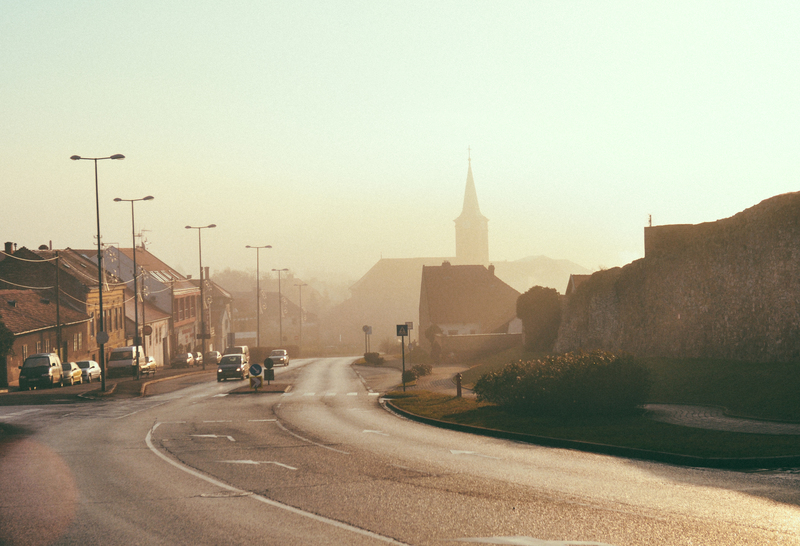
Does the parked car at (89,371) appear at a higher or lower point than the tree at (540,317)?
lower

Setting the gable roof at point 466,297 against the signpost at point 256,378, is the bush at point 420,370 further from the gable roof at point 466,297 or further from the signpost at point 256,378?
the gable roof at point 466,297

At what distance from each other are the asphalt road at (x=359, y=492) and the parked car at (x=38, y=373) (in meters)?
22.5

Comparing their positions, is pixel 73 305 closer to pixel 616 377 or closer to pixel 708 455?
pixel 616 377

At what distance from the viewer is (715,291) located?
26688mm

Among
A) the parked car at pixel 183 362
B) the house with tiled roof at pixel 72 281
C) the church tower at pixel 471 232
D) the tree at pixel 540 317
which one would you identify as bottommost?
the parked car at pixel 183 362

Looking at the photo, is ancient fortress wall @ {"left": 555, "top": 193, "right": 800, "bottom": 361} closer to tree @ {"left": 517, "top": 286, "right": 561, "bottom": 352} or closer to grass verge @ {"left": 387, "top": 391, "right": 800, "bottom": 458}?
grass verge @ {"left": 387, "top": 391, "right": 800, "bottom": 458}

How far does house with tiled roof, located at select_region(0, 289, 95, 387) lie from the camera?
1802 inches

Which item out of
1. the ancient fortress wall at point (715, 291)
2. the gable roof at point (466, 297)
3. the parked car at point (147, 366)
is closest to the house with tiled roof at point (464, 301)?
the gable roof at point (466, 297)

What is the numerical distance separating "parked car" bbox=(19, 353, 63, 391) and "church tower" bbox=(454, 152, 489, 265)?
13087cm

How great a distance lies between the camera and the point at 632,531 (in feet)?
29.4

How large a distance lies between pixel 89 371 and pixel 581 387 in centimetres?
3557

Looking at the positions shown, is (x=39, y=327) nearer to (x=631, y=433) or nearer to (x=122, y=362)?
(x=122, y=362)

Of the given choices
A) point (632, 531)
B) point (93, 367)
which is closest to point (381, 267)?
point (93, 367)

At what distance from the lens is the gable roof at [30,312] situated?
4666 centimetres
